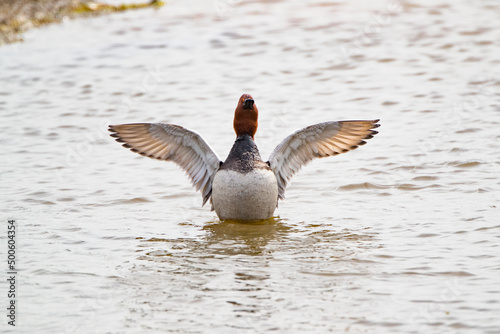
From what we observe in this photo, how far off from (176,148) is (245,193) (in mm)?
1149

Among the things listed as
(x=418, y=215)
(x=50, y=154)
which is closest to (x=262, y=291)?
(x=418, y=215)

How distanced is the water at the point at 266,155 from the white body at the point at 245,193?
22 cm

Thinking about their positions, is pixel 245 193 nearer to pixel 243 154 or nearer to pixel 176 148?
pixel 243 154

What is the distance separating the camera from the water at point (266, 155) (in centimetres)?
611

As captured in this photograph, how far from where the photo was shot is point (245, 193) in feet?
25.6

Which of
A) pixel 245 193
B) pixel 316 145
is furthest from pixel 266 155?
pixel 245 193

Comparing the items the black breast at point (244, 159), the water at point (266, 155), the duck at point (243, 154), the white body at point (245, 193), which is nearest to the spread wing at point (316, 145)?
the duck at point (243, 154)

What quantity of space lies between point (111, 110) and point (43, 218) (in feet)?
14.9

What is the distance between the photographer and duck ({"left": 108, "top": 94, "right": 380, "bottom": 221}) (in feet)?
25.8

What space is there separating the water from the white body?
22 centimetres

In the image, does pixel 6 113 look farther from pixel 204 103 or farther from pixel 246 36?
pixel 246 36

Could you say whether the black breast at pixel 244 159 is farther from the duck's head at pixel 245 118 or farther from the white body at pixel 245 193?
the duck's head at pixel 245 118

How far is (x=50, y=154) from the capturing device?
10734 millimetres

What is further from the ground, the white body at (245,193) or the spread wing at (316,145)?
the spread wing at (316,145)
